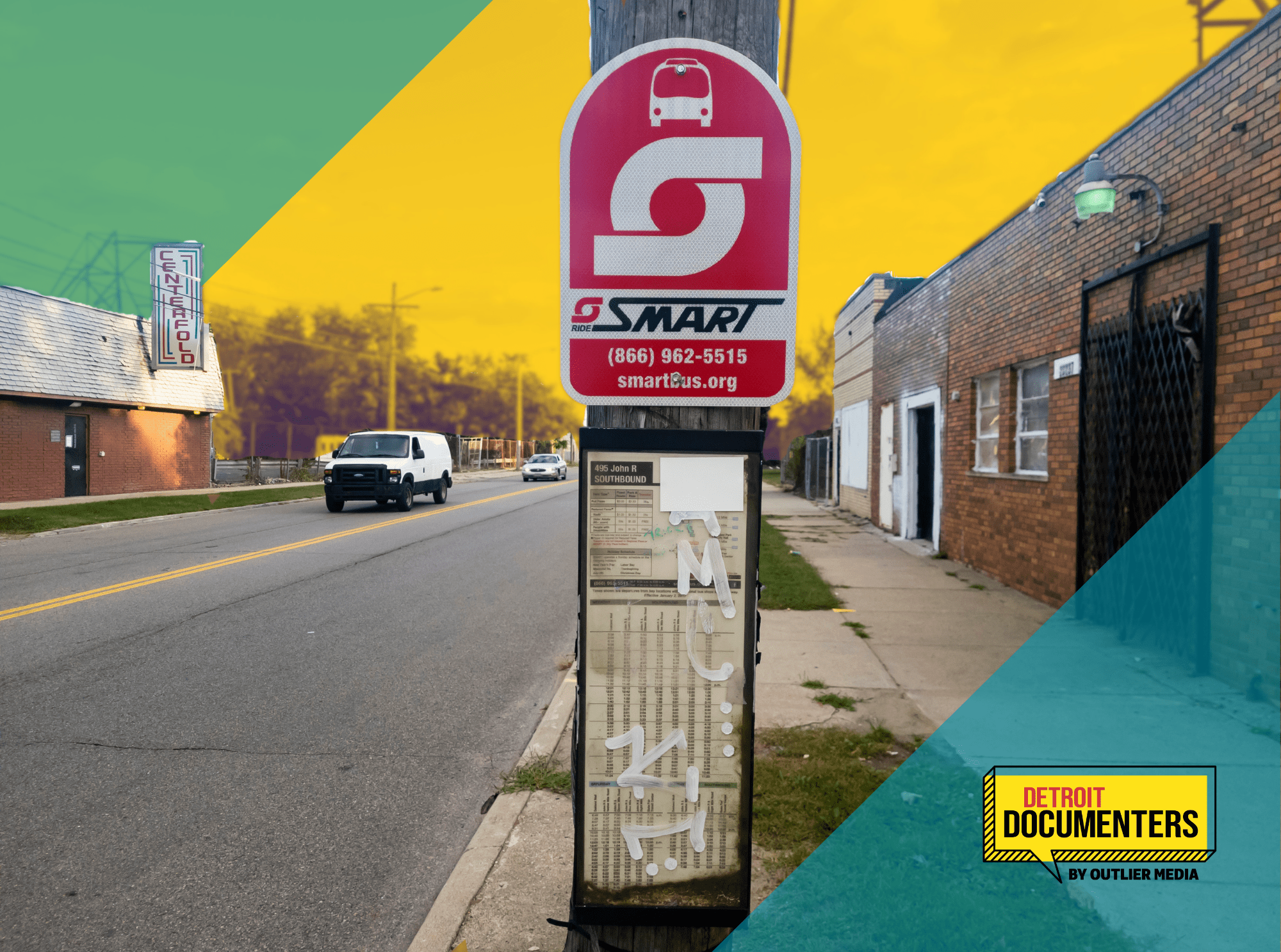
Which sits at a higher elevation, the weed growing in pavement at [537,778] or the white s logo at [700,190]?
the white s logo at [700,190]

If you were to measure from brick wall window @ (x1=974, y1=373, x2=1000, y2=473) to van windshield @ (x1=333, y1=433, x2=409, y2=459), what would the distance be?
14.4 m

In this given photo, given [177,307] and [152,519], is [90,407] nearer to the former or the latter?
[177,307]

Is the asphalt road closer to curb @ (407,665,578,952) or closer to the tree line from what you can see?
curb @ (407,665,578,952)

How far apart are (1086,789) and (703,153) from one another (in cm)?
342

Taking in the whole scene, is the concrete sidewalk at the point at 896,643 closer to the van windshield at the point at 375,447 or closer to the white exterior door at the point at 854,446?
the white exterior door at the point at 854,446

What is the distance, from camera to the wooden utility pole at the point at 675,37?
7.43 feet

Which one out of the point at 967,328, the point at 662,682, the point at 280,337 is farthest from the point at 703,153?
the point at 280,337

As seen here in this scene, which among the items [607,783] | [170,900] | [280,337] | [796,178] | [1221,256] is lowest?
[170,900]

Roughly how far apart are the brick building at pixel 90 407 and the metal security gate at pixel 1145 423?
24.4 metres

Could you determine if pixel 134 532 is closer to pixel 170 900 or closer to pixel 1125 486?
pixel 170 900

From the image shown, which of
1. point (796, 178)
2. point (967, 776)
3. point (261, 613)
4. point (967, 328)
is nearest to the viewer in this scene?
point (796, 178)

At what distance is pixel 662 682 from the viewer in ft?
7.20

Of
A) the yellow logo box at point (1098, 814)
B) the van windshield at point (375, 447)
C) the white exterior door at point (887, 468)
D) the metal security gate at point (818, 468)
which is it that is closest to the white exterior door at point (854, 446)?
the white exterior door at point (887, 468)

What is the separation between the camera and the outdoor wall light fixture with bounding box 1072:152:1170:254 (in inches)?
278
